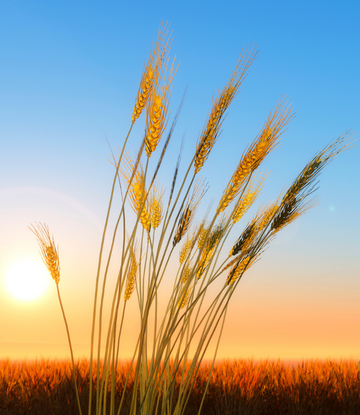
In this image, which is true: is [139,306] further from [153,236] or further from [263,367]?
[263,367]

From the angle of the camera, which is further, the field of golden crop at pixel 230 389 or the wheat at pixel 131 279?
the field of golden crop at pixel 230 389

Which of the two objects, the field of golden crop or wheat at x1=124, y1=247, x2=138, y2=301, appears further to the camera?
the field of golden crop

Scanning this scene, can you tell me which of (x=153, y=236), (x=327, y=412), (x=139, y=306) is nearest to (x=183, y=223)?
(x=153, y=236)

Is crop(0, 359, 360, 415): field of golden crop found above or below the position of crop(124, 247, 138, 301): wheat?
below

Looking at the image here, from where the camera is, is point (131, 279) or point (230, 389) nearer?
point (131, 279)

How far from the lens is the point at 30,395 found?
275cm

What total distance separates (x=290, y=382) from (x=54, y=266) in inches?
89.6

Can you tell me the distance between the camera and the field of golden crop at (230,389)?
257cm

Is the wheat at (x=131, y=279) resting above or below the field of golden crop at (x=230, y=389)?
above

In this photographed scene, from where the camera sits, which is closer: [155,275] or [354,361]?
[155,275]

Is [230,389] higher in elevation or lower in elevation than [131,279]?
lower

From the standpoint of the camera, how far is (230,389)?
9.07ft

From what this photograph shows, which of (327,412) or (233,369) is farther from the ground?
(233,369)

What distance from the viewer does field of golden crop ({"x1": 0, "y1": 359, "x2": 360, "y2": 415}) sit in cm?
257
